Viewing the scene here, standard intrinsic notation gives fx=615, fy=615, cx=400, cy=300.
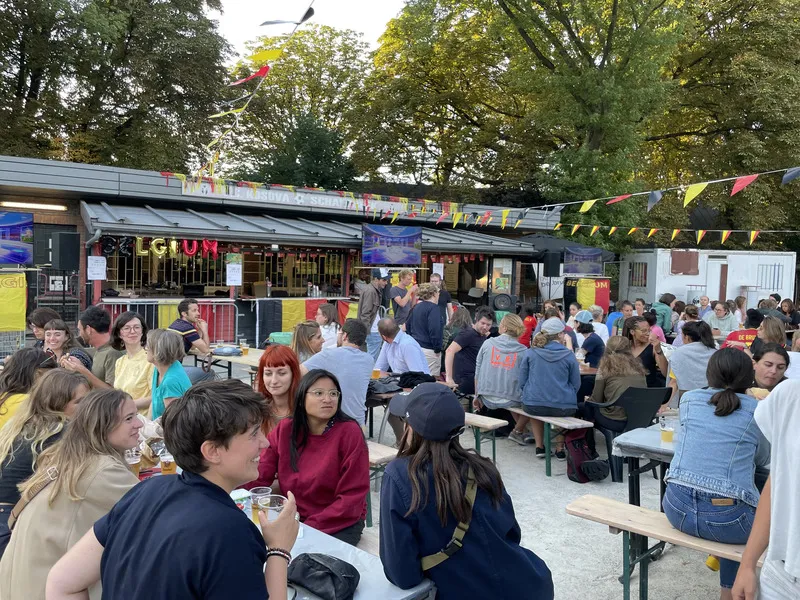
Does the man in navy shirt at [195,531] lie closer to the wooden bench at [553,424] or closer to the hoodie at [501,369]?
the wooden bench at [553,424]

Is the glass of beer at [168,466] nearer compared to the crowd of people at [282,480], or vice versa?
the crowd of people at [282,480]

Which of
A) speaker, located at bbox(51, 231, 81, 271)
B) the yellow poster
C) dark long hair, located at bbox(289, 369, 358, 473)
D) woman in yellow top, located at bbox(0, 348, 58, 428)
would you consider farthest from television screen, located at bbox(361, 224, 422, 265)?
dark long hair, located at bbox(289, 369, 358, 473)

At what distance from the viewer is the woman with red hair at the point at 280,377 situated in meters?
3.92

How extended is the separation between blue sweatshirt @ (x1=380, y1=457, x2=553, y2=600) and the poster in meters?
10.9

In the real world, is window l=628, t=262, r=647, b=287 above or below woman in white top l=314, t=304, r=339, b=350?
above

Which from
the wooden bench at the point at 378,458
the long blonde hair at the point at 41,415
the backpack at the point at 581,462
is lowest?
the backpack at the point at 581,462

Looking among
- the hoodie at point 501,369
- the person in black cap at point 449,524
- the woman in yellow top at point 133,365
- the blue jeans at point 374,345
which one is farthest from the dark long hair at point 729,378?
the blue jeans at point 374,345

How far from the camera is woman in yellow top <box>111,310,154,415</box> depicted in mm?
5117

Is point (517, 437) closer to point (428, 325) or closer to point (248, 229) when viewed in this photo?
point (428, 325)

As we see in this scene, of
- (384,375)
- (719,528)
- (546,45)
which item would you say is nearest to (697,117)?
(546,45)

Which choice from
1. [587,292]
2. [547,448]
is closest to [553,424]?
[547,448]

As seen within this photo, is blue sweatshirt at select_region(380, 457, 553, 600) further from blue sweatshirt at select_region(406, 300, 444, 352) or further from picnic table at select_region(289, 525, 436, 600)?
blue sweatshirt at select_region(406, 300, 444, 352)

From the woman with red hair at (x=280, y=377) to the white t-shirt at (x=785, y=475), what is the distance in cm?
265

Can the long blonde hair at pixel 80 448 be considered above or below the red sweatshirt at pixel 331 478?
above
